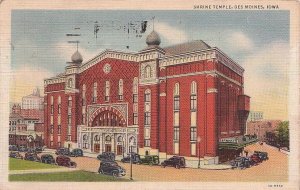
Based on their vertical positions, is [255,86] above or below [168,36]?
below

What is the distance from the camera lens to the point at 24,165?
9.61 ft

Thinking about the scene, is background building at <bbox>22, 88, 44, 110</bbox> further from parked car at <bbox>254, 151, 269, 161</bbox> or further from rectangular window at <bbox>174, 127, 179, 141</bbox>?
parked car at <bbox>254, 151, 269, 161</bbox>

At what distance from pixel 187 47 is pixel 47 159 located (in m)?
1.28

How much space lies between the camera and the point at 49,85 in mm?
2898

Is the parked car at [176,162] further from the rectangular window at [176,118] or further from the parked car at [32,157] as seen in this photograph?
the parked car at [32,157]

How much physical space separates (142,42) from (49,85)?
0.72m

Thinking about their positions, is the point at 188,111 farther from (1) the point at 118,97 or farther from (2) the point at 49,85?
(2) the point at 49,85

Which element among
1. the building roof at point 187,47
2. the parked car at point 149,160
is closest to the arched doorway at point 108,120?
the parked car at point 149,160

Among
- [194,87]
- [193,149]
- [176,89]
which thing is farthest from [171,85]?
[193,149]

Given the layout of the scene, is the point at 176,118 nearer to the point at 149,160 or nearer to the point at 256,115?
the point at 149,160

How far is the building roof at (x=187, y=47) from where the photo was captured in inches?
110

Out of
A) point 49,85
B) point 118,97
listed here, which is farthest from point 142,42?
point 49,85

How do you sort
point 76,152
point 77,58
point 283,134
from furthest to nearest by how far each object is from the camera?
point 76,152 → point 77,58 → point 283,134

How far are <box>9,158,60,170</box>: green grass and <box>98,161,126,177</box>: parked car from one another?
35cm
